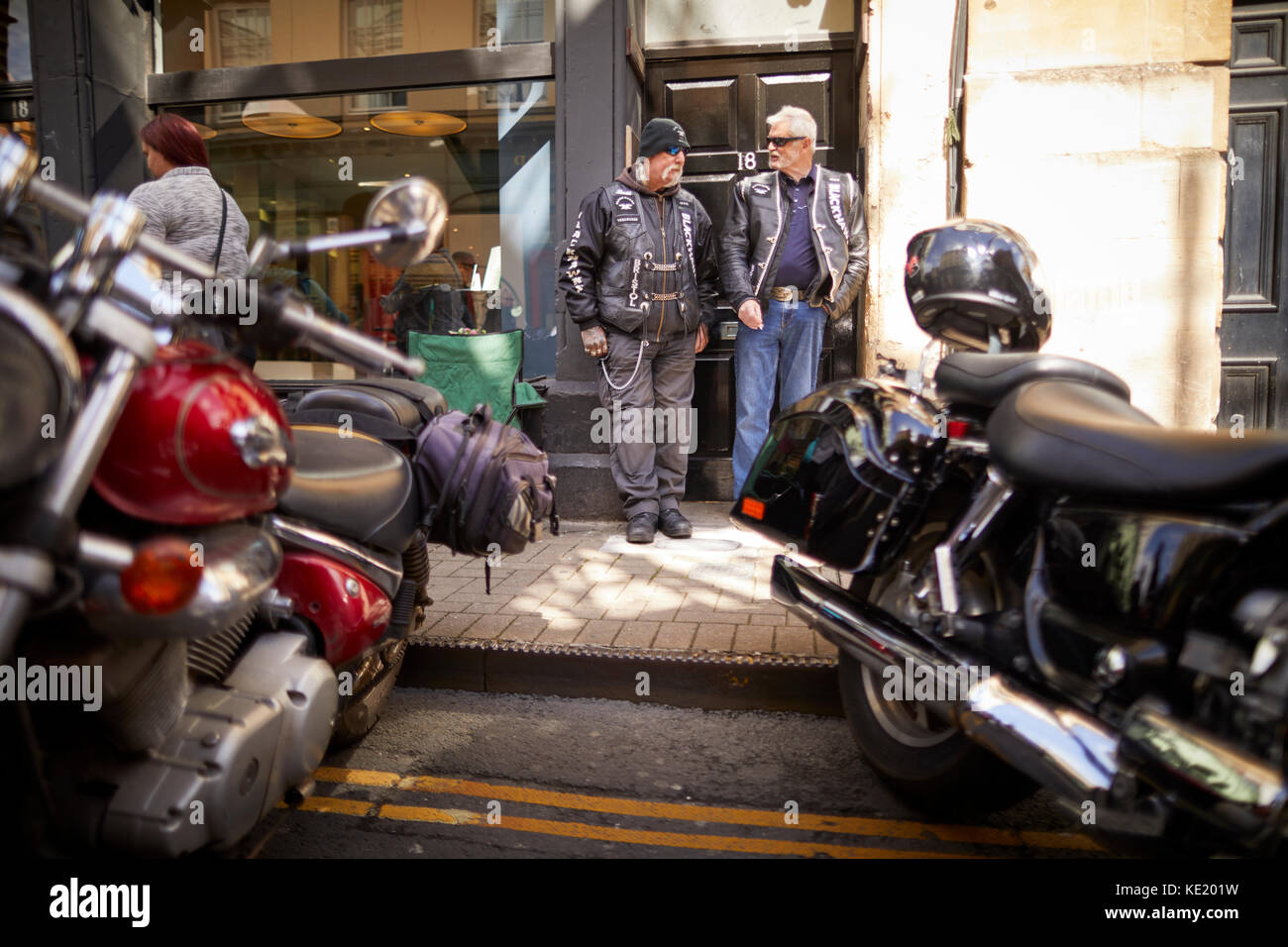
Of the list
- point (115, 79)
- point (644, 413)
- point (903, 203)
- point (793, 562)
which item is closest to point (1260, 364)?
point (903, 203)

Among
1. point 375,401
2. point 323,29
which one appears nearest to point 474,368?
point 323,29

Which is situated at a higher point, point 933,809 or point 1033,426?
point 1033,426

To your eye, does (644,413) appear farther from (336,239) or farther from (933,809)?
(336,239)

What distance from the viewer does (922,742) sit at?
2.54 m

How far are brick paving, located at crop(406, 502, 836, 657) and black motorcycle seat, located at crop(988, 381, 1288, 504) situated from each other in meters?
1.59

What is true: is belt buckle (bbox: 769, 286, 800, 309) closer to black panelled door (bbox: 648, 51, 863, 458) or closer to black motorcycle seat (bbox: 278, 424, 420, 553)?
black panelled door (bbox: 648, 51, 863, 458)

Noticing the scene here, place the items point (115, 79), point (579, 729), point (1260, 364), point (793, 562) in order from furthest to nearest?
Result: point (115, 79) < point (1260, 364) < point (579, 729) < point (793, 562)

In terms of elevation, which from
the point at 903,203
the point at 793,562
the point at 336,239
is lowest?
the point at 793,562

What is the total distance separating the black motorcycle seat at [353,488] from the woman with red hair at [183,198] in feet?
7.89

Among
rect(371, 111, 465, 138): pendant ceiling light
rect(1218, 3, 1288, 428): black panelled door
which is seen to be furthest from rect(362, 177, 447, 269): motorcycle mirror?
rect(371, 111, 465, 138): pendant ceiling light
